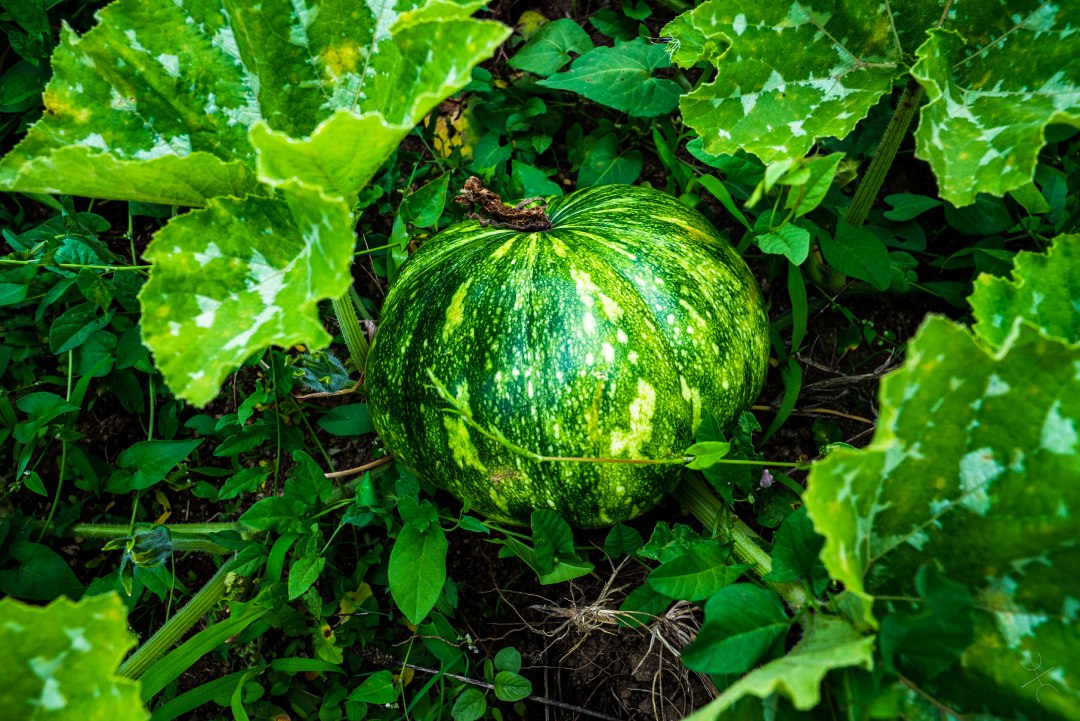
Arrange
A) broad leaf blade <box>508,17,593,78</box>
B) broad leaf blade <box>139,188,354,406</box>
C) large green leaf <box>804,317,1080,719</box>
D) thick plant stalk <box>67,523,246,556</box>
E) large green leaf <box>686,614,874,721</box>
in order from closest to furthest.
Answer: large green leaf <box>686,614,874,721</box> → large green leaf <box>804,317,1080,719</box> → broad leaf blade <box>139,188,354,406</box> → thick plant stalk <box>67,523,246,556</box> → broad leaf blade <box>508,17,593,78</box>

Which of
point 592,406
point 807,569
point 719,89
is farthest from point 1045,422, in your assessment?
point 719,89

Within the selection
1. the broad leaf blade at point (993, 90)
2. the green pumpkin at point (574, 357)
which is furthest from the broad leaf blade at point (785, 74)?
the green pumpkin at point (574, 357)

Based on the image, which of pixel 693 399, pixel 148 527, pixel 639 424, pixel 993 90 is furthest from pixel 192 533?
pixel 993 90

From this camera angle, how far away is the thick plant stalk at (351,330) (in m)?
2.17

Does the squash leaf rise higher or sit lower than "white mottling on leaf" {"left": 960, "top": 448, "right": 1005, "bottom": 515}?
higher

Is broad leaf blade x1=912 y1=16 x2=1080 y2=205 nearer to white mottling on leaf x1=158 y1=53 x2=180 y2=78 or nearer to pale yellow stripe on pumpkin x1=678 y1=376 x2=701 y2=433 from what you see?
pale yellow stripe on pumpkin x1=678 y1=376 x2=701 y2=433

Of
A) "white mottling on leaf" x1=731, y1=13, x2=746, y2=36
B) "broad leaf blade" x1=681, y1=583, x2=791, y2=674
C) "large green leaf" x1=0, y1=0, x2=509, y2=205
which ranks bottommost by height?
"broad leaf blade" x1=681, y1=583, x2=791, y2=674

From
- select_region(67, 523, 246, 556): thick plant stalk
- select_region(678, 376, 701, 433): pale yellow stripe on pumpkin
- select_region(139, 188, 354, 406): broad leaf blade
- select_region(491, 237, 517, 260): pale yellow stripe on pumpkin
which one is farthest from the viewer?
select_region(67, 523, 246, 556): thick plant stalk

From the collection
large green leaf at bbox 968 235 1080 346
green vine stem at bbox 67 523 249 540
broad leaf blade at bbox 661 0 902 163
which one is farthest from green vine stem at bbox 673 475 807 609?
green vine stem at bbox 67 523 249 540

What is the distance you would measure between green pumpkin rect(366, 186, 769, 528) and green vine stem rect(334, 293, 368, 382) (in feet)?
0.50

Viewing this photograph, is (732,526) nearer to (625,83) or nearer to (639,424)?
(639,424)

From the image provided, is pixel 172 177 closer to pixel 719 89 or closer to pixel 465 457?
pixel 465 457

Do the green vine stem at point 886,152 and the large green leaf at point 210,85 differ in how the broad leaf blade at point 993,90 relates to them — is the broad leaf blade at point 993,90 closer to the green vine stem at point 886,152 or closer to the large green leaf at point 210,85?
the green vine stem at point 886,152

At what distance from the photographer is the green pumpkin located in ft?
6.01
